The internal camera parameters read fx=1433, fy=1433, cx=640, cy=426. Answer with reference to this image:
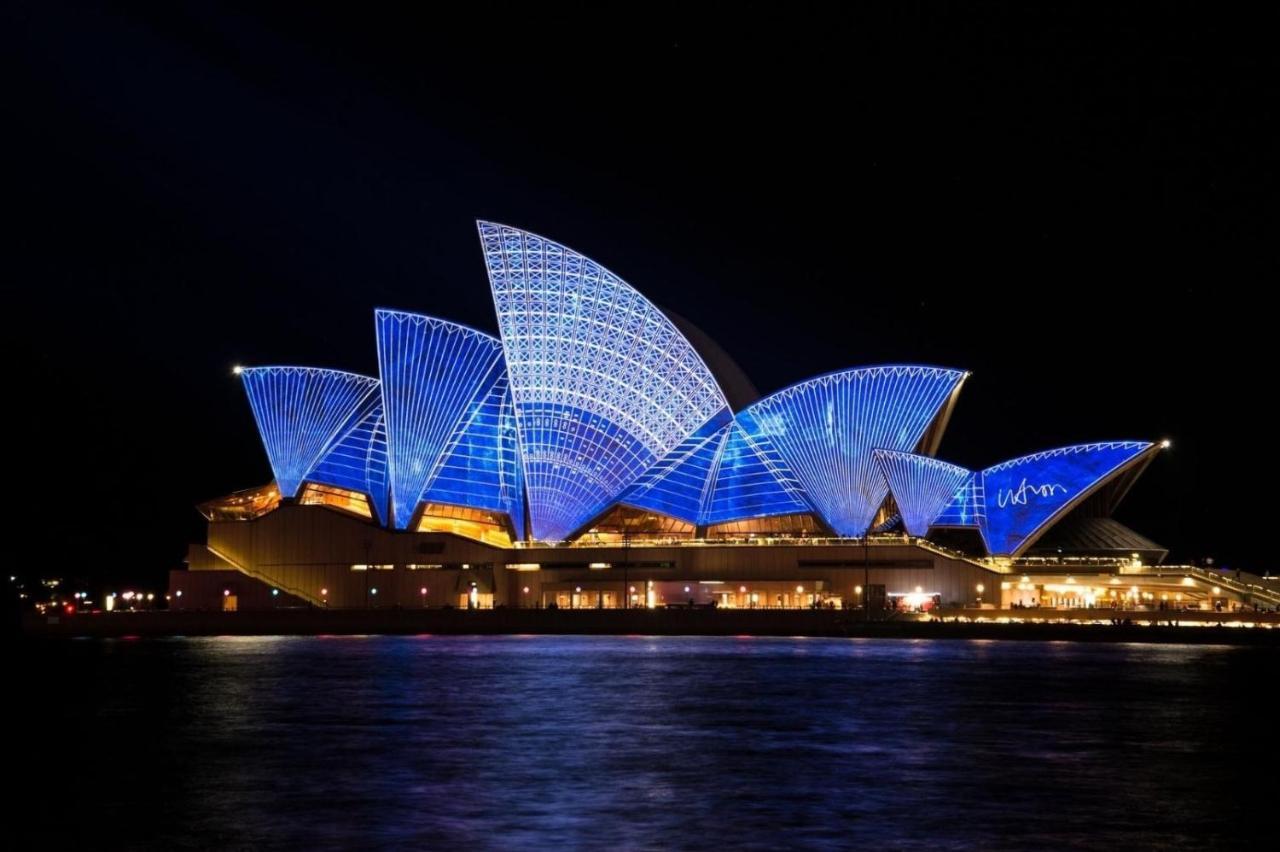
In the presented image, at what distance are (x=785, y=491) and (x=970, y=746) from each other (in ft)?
227

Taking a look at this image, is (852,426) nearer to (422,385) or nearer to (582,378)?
(582,378)

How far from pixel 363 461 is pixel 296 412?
5.83 metres

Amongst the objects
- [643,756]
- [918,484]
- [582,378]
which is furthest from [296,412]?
[643,756]

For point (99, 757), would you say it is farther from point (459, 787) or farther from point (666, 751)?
point (666, 751)

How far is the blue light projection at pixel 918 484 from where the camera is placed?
94688 millimetres

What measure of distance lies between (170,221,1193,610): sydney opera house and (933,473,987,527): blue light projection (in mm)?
136

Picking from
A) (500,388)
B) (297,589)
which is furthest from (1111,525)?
(297,589)

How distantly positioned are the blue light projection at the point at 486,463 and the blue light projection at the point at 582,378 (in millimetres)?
3204

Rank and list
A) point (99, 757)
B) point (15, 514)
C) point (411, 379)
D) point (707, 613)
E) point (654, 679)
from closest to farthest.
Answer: point (99, 757) → point (654, 679) → point (15, 514) → point (707, 613) → point (411, 379)

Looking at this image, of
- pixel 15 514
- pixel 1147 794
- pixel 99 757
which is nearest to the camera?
pixel 1147 794

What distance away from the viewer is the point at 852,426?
96.4 m

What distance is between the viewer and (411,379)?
9575 cm
